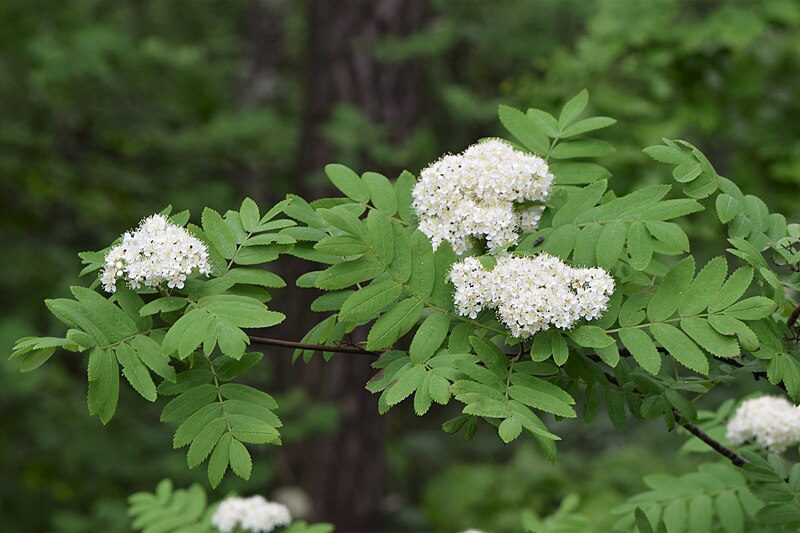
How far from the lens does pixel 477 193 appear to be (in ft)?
4.95

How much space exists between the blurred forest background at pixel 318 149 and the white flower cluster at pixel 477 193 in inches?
121

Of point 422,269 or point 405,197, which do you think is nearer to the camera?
point 422,269

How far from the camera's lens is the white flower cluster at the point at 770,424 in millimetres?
1940

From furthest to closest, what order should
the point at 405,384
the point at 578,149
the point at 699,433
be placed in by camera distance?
the point at 578,149 < the point at 699,433 < the point at 405,384

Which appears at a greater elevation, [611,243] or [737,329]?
[611,243]

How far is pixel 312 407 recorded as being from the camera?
5387 millimetres

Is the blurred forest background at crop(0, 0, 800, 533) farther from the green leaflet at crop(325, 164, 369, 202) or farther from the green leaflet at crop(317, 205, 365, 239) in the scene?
the green leaflet at crop(317, 205, 365, 239)

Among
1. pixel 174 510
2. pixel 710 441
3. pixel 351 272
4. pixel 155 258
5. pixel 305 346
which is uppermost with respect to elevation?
pixel 155 258

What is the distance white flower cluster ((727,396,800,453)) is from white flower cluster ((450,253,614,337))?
0.77 metres

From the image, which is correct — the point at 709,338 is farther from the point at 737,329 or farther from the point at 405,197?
the point at 405,197

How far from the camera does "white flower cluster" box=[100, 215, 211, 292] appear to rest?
1402 millimetres

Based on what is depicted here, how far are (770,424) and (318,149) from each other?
161 inches

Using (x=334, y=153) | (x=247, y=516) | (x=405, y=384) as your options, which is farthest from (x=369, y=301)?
(x=334, y=153)

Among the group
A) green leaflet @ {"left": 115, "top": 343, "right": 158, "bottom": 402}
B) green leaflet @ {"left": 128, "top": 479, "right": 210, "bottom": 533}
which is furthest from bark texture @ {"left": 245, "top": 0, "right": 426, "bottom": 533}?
green leaflet @ {"left": 115, "top": 343, "right": 158, "bottom": 402}
